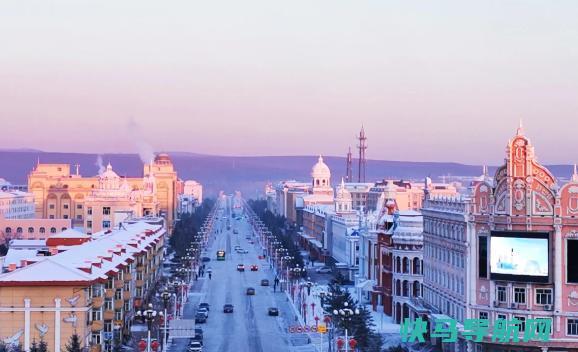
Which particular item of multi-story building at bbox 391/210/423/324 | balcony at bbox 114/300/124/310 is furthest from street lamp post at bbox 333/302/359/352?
multi-story building at bbox 391/210/423/324

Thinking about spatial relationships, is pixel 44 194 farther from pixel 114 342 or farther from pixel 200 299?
pixel 114 342

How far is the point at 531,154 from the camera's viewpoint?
5288cm

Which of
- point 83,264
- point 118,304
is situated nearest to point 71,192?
point 118,304

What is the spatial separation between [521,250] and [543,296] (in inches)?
93.2

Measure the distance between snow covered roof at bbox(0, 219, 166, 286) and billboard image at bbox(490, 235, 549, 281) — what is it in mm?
19050

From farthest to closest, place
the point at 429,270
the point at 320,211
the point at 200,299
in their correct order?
1. the point at 320,211
2. the point at 200,299
3. the point at 429,270

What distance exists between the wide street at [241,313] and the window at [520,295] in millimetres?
12838

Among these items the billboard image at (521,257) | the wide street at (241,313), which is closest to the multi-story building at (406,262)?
the wide street at (241,313)

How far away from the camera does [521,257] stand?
172 ft

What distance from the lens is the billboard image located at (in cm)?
5209

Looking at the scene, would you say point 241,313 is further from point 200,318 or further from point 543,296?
point 543,296

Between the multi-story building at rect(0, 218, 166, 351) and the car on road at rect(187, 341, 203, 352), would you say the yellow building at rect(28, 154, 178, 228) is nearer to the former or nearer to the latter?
the multi-story building at rect(0, 218, 166, 351)

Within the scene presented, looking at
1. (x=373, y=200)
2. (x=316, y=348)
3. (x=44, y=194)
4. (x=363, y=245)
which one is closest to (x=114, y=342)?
(x=316, y=348)

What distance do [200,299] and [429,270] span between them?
2749 cm
